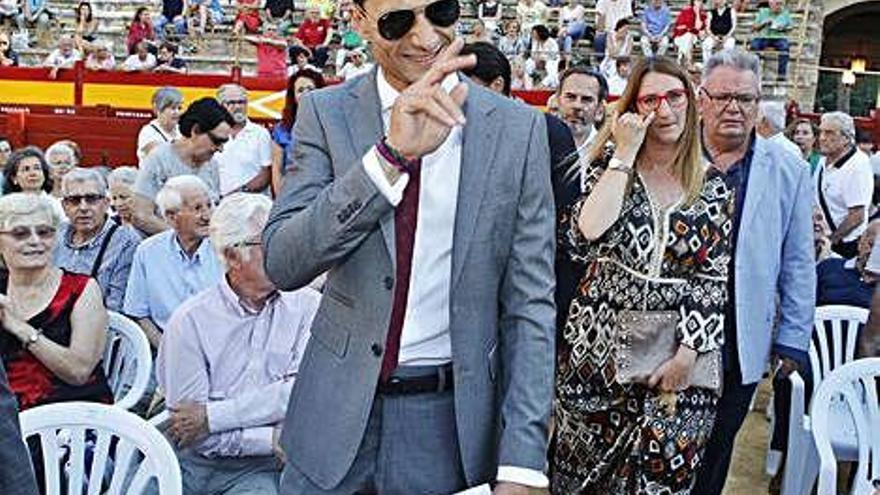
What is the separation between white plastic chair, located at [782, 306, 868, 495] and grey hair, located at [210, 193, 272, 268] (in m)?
1.84

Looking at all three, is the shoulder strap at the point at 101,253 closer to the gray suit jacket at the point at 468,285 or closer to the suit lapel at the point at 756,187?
the suit lapel at the point at 756,187

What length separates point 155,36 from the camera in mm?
16578

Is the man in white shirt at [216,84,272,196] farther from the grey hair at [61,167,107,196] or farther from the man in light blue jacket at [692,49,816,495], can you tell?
the man in light blue jacket at [692,49,816,495]

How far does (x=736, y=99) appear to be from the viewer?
3029 mm

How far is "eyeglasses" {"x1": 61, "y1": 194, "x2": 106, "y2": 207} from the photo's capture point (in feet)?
14.3

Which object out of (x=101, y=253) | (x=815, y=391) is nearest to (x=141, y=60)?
(x=101, y=253)

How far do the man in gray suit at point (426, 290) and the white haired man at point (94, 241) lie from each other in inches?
105

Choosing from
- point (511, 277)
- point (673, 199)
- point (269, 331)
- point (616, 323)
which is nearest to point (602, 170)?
point (673, 199)

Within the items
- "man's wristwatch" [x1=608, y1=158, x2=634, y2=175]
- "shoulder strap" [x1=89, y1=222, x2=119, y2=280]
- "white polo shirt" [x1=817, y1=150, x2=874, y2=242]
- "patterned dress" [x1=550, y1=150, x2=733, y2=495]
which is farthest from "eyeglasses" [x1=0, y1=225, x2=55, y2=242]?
"white polo shirt" [x1=817, y1=150, x2=874, y2=242]

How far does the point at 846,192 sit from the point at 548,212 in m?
5.39

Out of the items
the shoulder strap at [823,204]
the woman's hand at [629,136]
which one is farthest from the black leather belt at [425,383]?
the shoulder strap at [823,204]

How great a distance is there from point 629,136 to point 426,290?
41.6 inches

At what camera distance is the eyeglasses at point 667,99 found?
271 cm

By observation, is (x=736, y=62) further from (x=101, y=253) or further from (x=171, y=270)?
(x=101, y=253)
